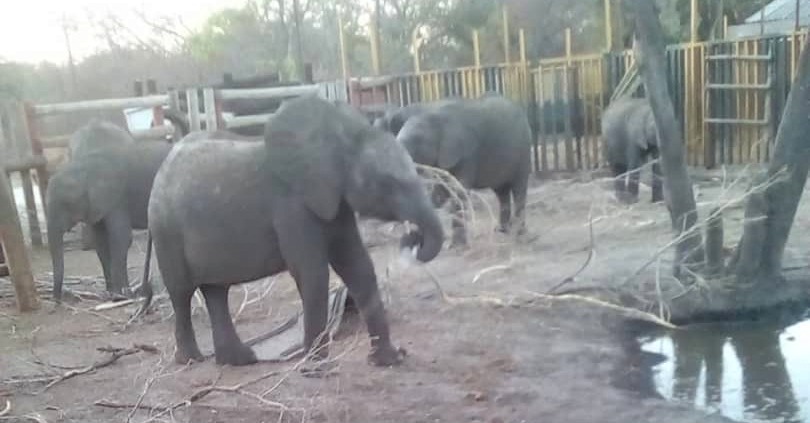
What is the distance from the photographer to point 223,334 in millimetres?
4531

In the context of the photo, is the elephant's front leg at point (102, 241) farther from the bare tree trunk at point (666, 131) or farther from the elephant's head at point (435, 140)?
the bare tree trunk at point (666, 131)

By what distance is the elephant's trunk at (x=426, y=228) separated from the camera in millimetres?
3766

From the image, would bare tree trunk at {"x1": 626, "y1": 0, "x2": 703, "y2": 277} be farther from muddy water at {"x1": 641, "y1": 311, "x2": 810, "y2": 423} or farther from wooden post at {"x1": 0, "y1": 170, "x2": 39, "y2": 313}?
wooden post at {"x1": 0, "y1": 170, "x2": 39, "y2": 313}

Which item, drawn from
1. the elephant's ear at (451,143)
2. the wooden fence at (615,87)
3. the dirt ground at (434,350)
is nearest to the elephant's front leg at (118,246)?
the dirt ground at (434,350)

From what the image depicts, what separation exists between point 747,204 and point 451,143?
101 inches

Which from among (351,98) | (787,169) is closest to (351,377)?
(787,169)

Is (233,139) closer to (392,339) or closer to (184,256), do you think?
(184,256)

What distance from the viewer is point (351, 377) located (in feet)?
13.4

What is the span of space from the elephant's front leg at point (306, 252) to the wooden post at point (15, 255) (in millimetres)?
2669

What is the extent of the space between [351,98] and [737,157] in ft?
15.1

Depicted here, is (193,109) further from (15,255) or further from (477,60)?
(477,60)

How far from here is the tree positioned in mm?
5012

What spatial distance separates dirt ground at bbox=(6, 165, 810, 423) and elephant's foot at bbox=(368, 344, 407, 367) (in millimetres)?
Answer: 59

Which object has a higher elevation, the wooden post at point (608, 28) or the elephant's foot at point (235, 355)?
the wooden post at point (608, 28)
